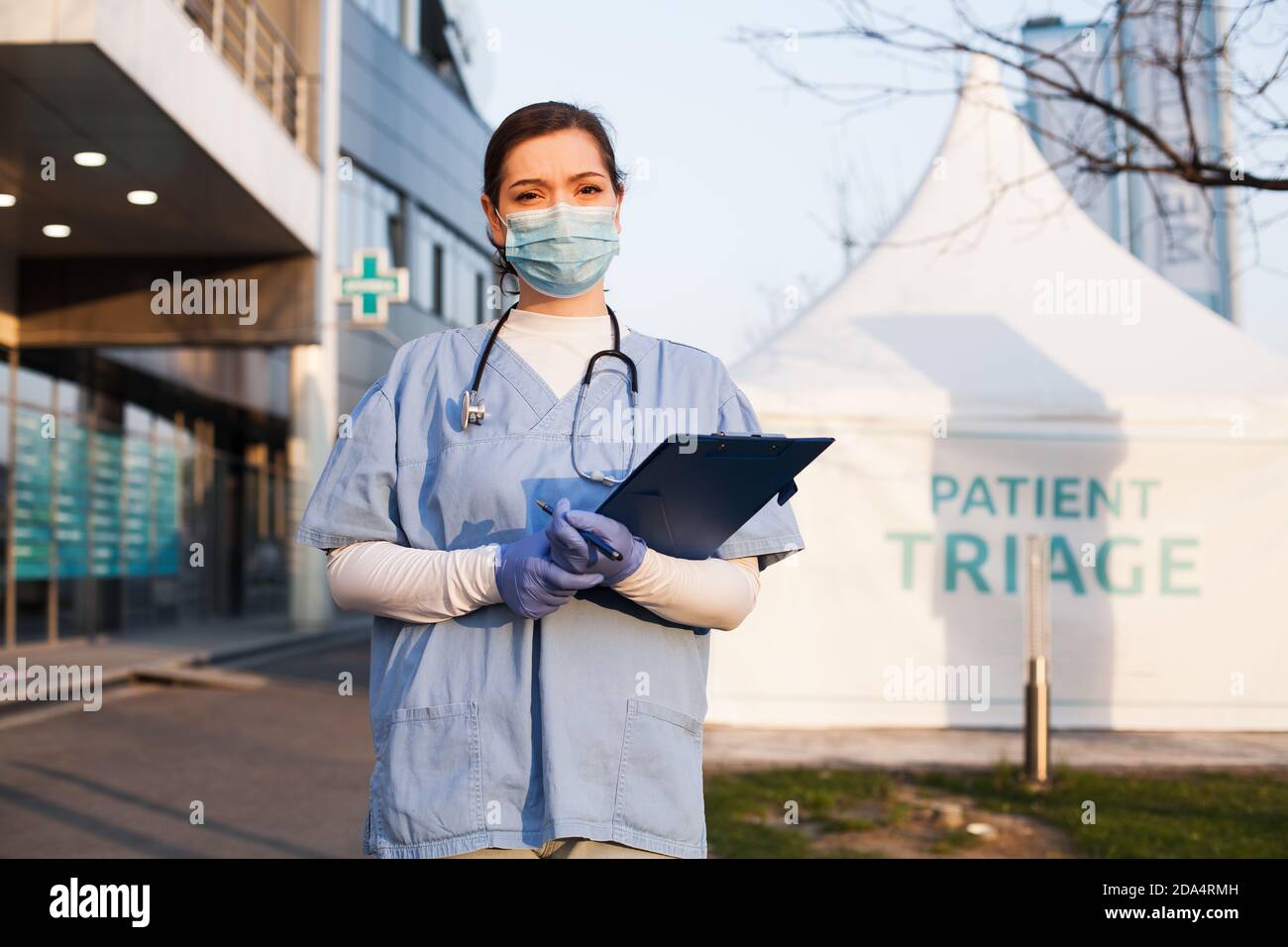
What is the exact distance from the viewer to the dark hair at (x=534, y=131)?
2121 millimetres

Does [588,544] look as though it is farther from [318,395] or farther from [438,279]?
A: [438,279]

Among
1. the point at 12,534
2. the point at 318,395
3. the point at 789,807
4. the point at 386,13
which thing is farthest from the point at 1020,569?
the point at 386,13

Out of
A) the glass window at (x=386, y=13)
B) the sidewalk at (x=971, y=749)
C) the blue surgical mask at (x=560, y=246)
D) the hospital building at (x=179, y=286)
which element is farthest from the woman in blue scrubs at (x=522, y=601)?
the glass window at (x=386, y=13)

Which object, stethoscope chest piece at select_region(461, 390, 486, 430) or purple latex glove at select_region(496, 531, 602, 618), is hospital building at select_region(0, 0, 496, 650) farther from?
purple latex glove at select_region(496, 531, 602, 618)

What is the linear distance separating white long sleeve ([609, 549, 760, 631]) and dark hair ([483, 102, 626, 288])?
686 millimetres

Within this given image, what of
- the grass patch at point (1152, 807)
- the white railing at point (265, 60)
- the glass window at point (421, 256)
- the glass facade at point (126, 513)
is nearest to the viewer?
the grass patch at point (1152, 807)

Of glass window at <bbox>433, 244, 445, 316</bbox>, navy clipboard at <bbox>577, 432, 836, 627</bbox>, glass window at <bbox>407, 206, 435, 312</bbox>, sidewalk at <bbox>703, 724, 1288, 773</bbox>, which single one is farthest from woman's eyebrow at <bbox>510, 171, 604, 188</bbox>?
glass window at <bbox>433, 244, 445, 316</bbox>

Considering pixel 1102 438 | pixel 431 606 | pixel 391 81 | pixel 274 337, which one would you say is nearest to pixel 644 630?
pixel 431 606

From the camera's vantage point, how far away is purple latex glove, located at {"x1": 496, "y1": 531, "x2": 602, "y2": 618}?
1.77m

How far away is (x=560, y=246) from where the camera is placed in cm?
215

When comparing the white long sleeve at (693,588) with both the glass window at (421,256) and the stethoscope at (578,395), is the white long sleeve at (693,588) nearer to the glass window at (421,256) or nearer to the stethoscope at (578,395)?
the stethoscope at (578,395)

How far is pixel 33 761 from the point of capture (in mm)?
8406

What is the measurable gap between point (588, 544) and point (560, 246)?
639 millimetres

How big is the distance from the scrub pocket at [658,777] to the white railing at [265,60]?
13.0 m
